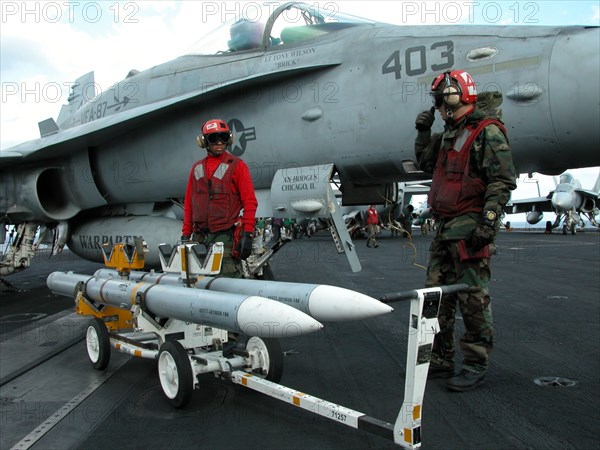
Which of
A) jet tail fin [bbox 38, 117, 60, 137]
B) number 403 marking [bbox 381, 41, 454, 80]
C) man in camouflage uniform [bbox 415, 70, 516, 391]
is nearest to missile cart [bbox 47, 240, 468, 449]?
man in camouflage uniform [bbox 415, 70, 516, 391]

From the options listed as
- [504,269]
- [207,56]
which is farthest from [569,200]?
[207,56]

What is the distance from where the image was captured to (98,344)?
439 cm

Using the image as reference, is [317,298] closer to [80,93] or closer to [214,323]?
[214,323]

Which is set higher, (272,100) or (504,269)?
(272,100)

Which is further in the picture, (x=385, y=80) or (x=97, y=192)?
(x=97, y=192)

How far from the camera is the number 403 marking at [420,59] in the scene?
4305 mm

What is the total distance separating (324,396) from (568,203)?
3084 centimetres

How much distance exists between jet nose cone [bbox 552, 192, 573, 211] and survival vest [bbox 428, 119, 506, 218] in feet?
96.2

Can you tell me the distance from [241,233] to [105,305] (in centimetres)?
163

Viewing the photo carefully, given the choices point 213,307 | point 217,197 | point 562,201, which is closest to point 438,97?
point 217,197

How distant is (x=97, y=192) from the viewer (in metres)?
7.27

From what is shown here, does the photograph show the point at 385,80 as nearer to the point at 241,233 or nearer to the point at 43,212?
the point at 241,233

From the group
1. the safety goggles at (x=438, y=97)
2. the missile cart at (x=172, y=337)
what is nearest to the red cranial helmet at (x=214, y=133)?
the missile cart at (x=172, y=337)

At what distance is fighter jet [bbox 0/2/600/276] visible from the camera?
3850mm
